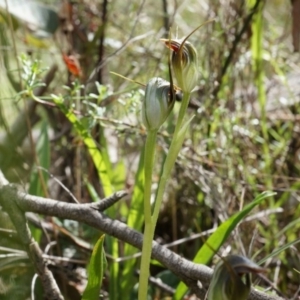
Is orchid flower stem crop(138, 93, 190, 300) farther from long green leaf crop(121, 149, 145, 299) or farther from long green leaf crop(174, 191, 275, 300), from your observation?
long green leaf crop(121, 149, 145, 299)

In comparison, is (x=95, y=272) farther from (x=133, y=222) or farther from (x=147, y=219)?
(x=133, y=222)

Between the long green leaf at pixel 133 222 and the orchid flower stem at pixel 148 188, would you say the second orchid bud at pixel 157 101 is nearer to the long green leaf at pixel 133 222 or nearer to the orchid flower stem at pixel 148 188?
the orchid flower stem at pixel 148 188

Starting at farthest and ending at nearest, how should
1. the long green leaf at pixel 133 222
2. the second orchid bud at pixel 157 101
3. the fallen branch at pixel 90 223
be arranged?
the long green leaf at pixel 133 222
the fallen branch at pixel 90 223
the second orchid bud at pixel 157 101

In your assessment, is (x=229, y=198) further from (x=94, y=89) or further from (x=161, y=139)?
(x=94, y=89)

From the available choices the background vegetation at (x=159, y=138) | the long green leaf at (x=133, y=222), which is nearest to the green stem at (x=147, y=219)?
the background vegetation at (x=159, y=138)

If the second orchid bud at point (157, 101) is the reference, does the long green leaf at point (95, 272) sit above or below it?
below

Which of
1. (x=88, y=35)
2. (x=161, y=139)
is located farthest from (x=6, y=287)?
(x=88, y=35)

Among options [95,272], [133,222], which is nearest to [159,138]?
[133,222]
